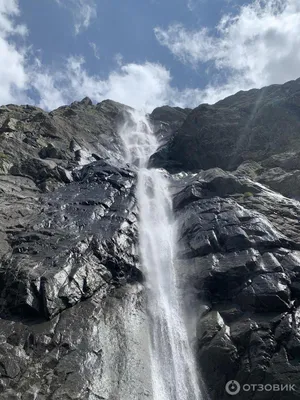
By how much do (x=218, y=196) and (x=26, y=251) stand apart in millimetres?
21122

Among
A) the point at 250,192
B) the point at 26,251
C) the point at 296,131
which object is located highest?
the point at 296,131

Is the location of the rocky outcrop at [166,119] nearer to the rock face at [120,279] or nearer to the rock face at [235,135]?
the rock face at [235,135]

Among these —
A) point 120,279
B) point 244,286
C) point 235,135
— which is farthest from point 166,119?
point 244,286

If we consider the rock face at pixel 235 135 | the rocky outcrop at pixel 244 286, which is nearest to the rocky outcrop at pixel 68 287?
the rocky outcrop at pixel 244 286

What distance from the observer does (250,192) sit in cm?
3953

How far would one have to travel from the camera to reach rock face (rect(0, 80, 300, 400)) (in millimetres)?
19438

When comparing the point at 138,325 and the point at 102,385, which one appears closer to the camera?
the point at 102,385

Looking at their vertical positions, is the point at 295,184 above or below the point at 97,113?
below

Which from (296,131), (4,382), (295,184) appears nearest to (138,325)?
(4,382)

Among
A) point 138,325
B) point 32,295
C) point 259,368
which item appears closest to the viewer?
point 259,368

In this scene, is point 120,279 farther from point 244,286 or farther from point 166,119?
point 166,119

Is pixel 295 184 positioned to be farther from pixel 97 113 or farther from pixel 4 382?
pixel 97 113

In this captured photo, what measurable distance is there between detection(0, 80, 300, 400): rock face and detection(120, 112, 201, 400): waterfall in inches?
27.8

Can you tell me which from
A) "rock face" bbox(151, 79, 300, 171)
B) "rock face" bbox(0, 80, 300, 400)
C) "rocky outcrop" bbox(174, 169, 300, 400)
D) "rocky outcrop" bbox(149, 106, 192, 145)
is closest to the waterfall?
"rock face" bbox(0, 80, 300, 400)
